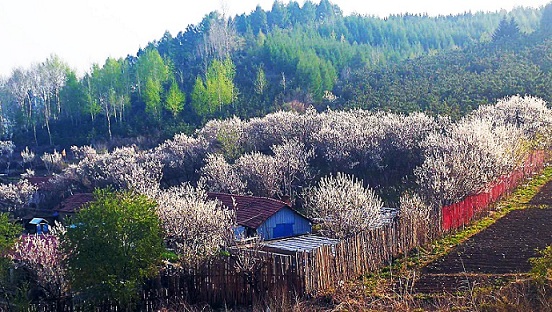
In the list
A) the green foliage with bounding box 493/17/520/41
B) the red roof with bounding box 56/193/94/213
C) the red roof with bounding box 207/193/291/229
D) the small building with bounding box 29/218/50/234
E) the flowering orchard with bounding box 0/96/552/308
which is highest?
the green foliage with bounding box 493/17/520/41

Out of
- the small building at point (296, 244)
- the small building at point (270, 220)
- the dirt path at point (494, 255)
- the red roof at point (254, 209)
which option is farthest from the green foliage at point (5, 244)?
the dirt path at point (494, 255)

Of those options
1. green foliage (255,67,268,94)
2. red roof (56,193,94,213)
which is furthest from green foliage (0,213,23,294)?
green foliage (255,67,268,94)

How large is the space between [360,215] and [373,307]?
6276 millimetres

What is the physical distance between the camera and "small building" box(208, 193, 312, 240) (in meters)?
23.0

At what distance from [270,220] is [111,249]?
32.9 feet

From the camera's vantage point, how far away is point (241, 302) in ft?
48.8

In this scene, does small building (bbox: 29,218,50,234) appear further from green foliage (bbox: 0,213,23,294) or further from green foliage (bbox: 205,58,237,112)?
green foliage (bbox: 205,58,237,112)

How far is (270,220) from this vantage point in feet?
77.0

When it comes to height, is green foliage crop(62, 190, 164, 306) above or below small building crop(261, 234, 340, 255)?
above

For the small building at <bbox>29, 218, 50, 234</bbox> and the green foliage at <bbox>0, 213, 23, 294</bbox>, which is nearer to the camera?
the green foliage at <bbox>0, 213, 23, 294</bbox>

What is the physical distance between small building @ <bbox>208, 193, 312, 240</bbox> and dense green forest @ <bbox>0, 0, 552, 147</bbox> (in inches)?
788

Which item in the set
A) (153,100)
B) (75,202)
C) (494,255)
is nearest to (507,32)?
(153,100)

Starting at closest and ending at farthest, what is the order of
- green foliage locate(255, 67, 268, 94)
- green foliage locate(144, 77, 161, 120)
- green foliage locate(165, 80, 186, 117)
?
green foliage locate(165, 80, 186, 117) → green foliage locate(144, 77, 161, 120) → green foliage locate(255, 67, 268, 94)

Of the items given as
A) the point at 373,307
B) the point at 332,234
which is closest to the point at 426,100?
the point at 332,234
